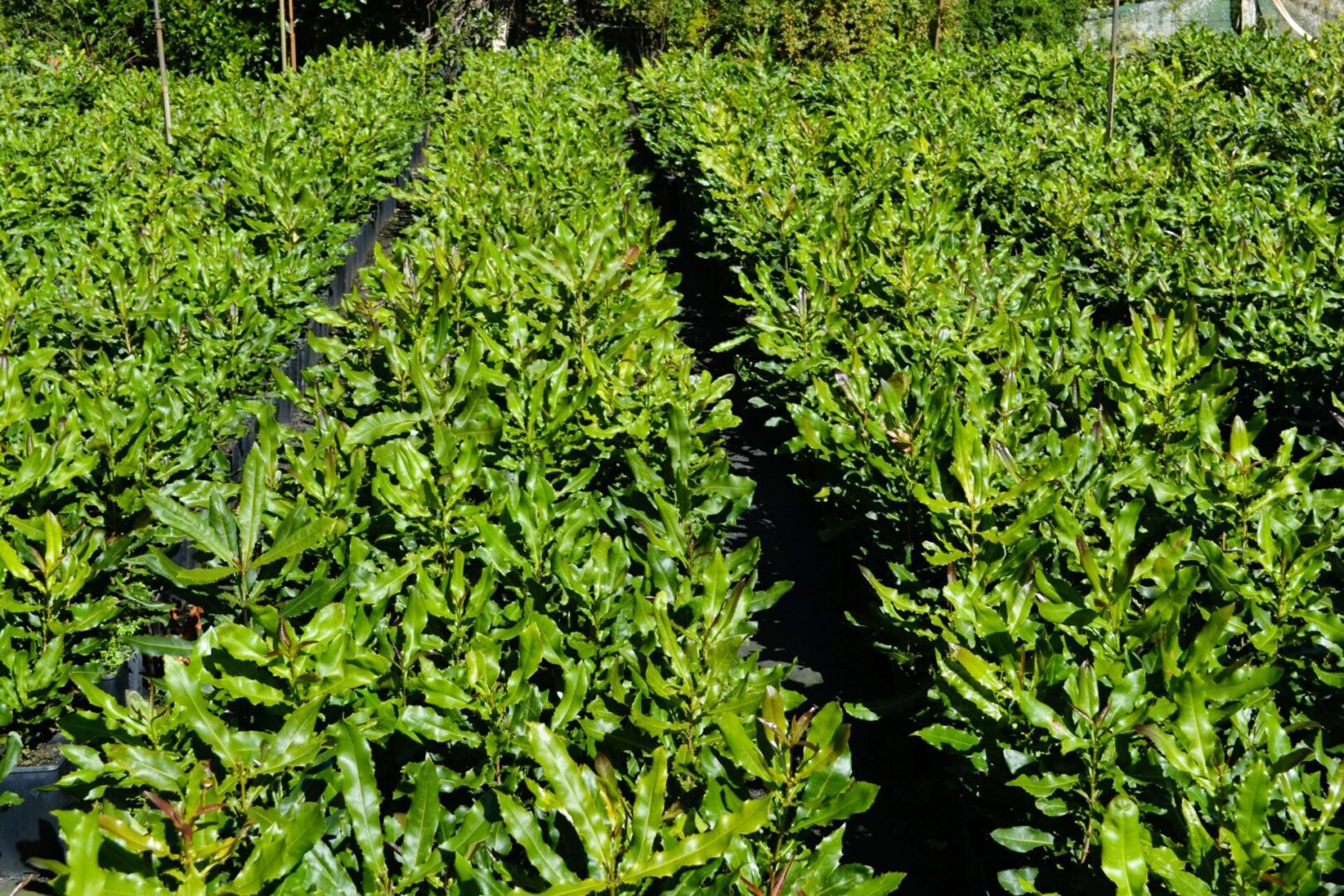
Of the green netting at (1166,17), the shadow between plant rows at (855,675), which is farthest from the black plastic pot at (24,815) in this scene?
the green netting at (1166,17)

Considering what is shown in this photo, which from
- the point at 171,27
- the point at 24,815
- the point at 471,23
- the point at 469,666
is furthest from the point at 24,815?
the point at 471,23

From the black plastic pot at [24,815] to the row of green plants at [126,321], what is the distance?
13 centimetres

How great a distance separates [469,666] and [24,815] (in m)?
1.71

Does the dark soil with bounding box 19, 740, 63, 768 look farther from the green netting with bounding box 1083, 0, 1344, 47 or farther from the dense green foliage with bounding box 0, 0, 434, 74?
the green netting with bounding box 1083, 0, 1344, 47

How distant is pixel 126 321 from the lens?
4.81m

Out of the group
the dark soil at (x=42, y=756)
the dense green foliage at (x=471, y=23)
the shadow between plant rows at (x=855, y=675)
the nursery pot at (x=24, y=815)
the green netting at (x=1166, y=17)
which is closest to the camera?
the nursery pot at (x=24, y=815)

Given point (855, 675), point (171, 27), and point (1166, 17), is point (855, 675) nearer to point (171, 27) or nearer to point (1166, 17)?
point (171, 27)

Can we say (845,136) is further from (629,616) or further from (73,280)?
(629,616)

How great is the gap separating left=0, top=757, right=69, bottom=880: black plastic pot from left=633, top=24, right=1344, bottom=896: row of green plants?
2.33 m

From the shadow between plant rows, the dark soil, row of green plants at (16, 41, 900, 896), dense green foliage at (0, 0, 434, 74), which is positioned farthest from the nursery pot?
dense green foliage at (0, 0, 434, 74)

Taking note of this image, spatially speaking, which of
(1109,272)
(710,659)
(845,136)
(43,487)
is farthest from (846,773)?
(845,136)

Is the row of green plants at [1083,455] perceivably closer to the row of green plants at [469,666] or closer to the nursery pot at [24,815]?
the row of green plants at [469,666]

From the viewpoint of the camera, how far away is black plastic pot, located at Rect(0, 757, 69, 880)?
347 centimetres

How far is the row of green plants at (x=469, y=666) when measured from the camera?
7.20 feet
